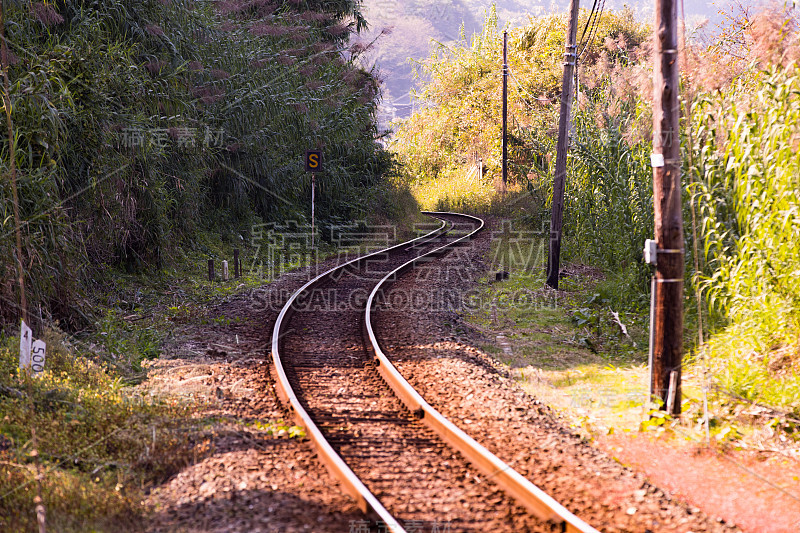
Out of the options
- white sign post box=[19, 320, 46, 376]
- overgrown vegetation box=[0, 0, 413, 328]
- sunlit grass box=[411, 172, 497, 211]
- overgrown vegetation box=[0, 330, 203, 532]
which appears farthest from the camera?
sunlit grass box=[411, 172, 497, 211]

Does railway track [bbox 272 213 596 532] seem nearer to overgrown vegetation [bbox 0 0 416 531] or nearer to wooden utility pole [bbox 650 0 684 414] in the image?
overgrown vegetation [bbox 0 0 416 531]

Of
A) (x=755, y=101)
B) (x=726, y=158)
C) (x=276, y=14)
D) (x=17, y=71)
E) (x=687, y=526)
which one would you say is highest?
(x=276, y=14)

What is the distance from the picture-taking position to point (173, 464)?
213 inches

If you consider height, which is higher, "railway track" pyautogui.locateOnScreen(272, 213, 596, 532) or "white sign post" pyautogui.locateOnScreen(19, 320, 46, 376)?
"white sign post" pyautogui.locateOnScreen(19, 320, 46, 376)

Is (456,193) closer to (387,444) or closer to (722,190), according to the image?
(722,190)

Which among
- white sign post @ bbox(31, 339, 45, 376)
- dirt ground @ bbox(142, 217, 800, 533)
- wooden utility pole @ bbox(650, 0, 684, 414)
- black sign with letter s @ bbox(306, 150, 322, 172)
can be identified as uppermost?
black sign with letter s @ bbox(306, 150, 322, 172)

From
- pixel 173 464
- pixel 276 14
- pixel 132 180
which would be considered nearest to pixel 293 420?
pixel 173 464

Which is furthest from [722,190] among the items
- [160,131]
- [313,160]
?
[313,160]

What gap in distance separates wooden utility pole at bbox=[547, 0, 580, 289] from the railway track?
4597 mm

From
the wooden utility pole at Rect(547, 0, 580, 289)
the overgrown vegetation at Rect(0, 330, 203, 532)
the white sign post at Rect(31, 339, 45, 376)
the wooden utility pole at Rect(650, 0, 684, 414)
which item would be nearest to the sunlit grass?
the wooden utility pole at Rect(547, 0, 580, 289)

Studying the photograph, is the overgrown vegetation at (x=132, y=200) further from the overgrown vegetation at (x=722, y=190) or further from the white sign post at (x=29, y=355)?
the overgrown vegetation at (x=722, y=190)

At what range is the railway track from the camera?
454 cm

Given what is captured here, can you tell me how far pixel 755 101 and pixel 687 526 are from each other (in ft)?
15.7

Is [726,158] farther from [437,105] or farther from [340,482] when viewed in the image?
[437,105]
